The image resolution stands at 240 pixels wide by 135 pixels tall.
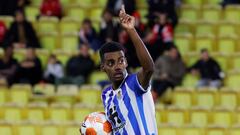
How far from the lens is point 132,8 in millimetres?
15734

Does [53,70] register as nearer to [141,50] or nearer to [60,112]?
[60,112]

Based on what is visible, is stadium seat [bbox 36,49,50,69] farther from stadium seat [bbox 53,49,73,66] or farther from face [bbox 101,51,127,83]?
face [bbox 101,51,127,83]

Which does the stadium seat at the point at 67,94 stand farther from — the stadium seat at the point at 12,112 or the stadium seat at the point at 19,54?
the stadium seat at the point at 19,54

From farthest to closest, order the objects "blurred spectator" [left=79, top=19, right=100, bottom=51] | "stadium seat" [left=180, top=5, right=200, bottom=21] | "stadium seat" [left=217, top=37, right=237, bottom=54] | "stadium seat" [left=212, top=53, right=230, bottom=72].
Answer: "stadium seat" [left=180, top=5, right=200, bottom=21] → "blurred spectator" [left=79, top=19, right=100, bottom=51] → "stadium seat" [left=217, top=37, right=237, bottom=54] → "stadium seat" [left=212, top=53, right=230, bottom=72]

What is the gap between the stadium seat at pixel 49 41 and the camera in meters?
15.6

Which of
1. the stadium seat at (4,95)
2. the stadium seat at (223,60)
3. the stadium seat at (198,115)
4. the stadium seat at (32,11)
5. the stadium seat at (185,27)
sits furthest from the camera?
the stadium seat at (32,11)

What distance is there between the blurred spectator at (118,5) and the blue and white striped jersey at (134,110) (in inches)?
332

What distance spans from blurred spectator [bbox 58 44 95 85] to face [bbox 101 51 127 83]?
24.2 ft

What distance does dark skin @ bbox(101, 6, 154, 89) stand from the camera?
693 centimetres

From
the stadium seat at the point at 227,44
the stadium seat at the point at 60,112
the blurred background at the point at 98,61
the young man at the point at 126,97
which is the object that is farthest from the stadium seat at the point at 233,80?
the young man at the point at 126,97

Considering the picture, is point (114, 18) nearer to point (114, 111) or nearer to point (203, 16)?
point (203, 16)

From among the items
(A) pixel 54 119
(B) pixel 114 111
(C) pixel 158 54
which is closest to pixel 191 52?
(C) pixel 158 54

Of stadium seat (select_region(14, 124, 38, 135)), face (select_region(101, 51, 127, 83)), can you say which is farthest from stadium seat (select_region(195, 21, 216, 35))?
face (select_region(101, 51, 127, 83))

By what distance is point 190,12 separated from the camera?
16.0 m
